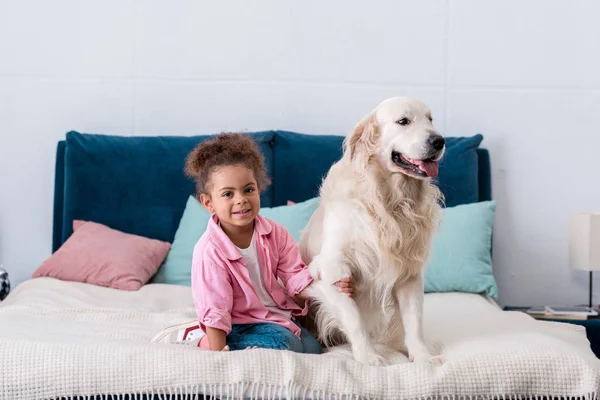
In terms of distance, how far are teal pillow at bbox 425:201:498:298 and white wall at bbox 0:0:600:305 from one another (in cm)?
58

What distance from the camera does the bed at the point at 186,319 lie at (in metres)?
1.83

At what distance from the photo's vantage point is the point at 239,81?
151 inches

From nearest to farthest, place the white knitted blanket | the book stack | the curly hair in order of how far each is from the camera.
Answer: the white knitted blanket < the curly hair < the book stack

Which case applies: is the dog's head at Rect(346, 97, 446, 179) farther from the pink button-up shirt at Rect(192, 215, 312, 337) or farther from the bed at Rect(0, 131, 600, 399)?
the bed at Rect(0, 131, 600, 399)

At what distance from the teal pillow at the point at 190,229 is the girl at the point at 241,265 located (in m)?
0.98

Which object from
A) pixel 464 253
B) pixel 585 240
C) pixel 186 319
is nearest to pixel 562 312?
pixel 585 240

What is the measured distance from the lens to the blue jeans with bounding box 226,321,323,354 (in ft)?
6.70

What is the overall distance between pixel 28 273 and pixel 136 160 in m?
0.89

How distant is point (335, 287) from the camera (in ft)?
6.94

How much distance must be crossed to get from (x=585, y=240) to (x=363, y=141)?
1762mm

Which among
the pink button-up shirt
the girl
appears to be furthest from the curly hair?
the pink button-up shirt

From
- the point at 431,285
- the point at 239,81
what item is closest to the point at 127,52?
the point at 239,81

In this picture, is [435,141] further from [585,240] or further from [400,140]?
[585,240]

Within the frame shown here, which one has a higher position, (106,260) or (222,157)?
(222,157)
